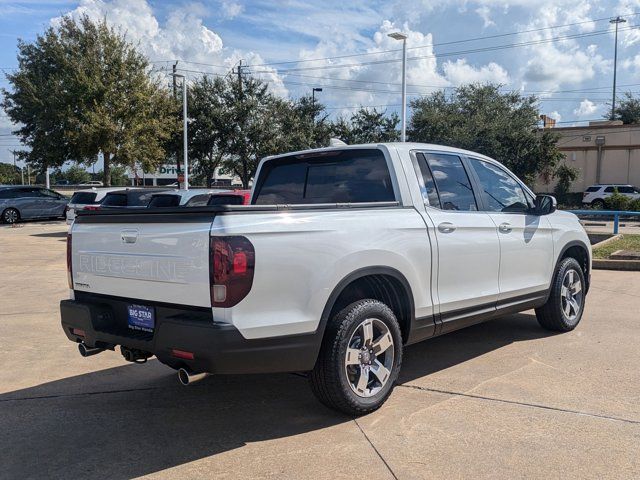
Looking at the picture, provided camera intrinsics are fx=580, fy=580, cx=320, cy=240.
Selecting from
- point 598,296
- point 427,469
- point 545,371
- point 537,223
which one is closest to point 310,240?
point 427,469

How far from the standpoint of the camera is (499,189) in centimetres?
568

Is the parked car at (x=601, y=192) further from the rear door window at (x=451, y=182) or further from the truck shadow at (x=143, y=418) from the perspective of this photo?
the truck shadow at (x=143, y=418)

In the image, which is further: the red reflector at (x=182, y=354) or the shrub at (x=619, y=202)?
the shrub at (x=619, y=202)

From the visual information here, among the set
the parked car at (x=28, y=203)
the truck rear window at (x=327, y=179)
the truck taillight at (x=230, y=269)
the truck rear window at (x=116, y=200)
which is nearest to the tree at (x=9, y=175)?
the parked car at (x=28, y=203)

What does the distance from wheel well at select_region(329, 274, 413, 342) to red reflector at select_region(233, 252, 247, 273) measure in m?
0.95

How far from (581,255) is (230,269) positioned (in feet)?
16.2

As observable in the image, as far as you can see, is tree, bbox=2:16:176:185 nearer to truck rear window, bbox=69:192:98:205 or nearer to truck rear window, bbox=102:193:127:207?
truck rear window, bbox=69:192:98:205

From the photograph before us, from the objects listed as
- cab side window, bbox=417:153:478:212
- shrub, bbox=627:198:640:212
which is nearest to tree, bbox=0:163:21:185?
shrub, bbox=627:198:640:212

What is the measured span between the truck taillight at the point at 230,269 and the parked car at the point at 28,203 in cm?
2517

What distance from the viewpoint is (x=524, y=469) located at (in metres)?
3.37

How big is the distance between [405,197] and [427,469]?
2.04 meters

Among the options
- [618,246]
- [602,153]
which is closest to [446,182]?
[618,246]

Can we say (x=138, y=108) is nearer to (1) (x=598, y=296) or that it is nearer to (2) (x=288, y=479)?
(1) (x=598, y=296)

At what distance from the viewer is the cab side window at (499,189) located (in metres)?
5.45
